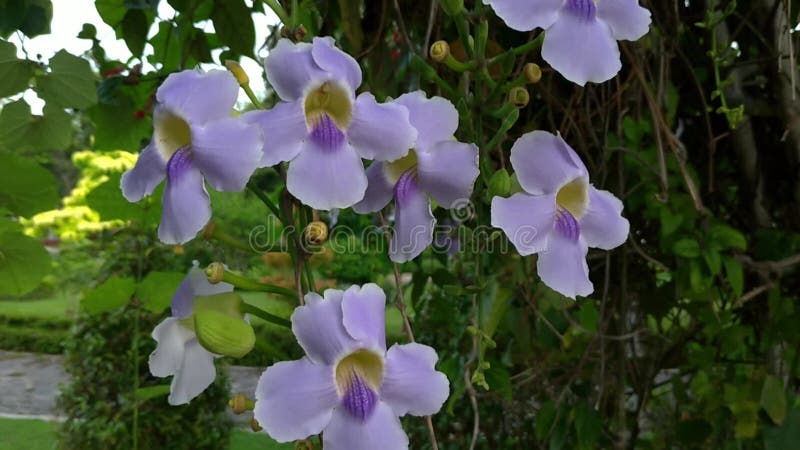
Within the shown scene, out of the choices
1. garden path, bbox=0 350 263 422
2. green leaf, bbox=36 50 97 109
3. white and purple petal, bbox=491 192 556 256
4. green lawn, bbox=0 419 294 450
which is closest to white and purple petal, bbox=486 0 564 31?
white and purple petal, bbox=491 192 556 256

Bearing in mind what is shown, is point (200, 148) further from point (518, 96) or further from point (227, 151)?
point (518, 96)

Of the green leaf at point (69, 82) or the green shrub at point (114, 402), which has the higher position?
the green leaf at point (69, 82)

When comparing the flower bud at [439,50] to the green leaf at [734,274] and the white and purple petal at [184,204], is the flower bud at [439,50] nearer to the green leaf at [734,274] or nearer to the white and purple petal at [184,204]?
the white and purple petal at [184,204]

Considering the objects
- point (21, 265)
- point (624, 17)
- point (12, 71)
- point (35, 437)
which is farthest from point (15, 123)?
point (35, 437)

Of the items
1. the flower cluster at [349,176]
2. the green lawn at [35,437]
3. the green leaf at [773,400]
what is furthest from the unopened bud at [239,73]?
the green lawn at [35,437]

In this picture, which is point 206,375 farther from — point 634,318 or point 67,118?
point 634,318

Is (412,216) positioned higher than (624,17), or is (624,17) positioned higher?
(624,17)
